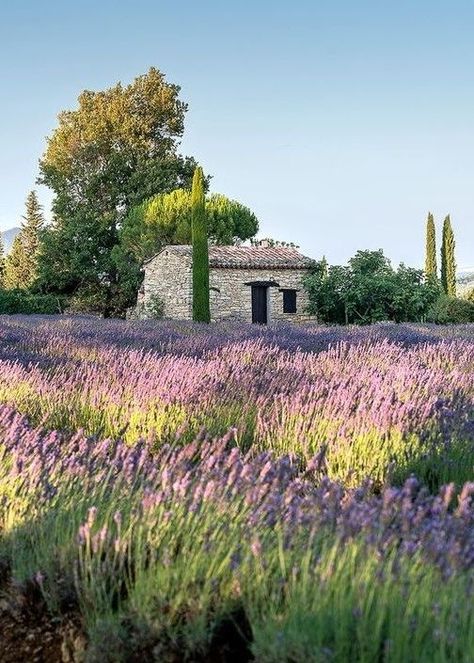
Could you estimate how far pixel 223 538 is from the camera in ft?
5.77

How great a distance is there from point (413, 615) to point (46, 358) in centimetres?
541

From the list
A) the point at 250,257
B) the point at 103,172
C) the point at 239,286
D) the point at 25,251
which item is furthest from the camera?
the point at 25,251

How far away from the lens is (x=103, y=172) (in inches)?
1487

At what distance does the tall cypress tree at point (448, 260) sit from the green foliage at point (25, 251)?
82.9ft

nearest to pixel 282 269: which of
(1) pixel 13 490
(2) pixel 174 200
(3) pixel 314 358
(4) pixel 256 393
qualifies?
(2) pixel 174 200

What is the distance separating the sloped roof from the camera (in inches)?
1131

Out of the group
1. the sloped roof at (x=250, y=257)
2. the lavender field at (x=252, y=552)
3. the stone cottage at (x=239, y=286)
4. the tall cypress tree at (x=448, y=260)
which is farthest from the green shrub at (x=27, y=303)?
the lavender field at (x=252, y=552)

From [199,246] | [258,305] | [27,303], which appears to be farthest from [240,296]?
[27,303]

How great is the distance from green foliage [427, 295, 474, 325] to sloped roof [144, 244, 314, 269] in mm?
6060

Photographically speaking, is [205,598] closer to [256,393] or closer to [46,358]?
[256,393]

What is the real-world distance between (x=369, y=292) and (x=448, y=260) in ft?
57.4

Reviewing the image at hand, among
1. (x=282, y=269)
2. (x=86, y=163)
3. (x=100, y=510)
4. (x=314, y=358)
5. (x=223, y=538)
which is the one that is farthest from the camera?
(x=86, y=163)

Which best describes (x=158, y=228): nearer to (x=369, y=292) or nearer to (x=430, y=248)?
(x=369, y=292)

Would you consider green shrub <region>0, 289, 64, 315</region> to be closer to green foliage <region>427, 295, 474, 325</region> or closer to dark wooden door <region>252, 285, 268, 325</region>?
dark wooden door <region>252, 285, 268, 325</region>
